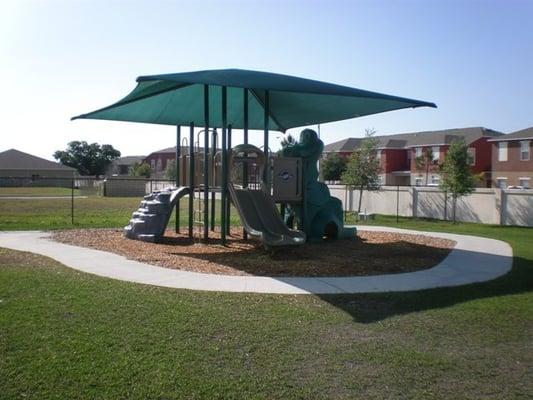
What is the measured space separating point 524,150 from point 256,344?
145 ft

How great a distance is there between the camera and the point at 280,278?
9.30m

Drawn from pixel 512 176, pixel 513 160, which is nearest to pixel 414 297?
pixel 512 176

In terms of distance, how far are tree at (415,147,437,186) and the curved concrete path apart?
149ft

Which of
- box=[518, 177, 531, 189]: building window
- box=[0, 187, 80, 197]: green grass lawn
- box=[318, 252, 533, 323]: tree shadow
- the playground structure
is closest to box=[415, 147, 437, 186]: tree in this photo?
box=[518, 177, 531, 189]: building window

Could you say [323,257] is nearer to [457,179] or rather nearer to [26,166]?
[457,179]

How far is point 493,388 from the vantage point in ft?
15.1

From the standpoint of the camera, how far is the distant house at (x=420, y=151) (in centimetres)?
5494

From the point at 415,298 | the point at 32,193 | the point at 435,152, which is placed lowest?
the point at 415,298

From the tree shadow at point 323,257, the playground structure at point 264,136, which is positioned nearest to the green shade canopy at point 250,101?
the playground structure at point 264,136

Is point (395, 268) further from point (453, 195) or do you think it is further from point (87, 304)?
point (453, 195)

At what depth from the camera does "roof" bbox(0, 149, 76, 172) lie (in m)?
74.1

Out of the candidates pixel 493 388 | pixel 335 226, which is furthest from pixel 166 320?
pixel 335 226

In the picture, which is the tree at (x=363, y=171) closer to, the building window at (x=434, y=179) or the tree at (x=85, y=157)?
the building window at (x=434, y=179)

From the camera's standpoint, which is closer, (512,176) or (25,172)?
(512,176)
